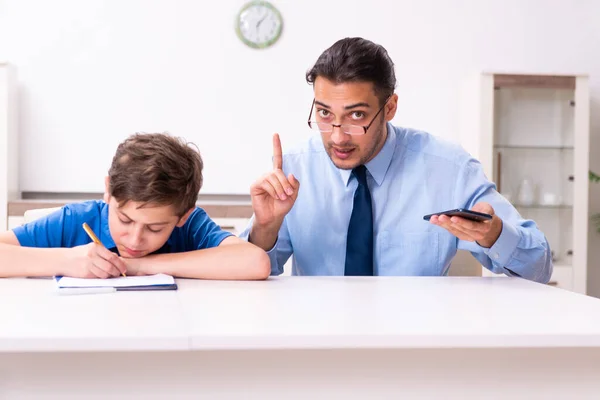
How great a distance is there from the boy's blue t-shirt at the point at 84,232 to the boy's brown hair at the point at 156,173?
0.16 metres

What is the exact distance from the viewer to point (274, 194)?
185cm

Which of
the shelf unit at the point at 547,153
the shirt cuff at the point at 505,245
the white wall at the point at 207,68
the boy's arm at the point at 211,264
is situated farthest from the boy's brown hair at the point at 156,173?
the shelf unit at the point at 547,153

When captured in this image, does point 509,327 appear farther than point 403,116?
No

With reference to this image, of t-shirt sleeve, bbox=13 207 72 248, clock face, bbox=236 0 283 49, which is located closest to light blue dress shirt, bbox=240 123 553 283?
t-shirt sleeve, bbox=13 207 72 248

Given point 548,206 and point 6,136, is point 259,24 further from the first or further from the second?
point 548,206

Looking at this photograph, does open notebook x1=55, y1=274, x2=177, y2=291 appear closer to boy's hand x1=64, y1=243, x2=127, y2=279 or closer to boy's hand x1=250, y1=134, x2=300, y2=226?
boy's hand x1=64, y1=243, x2=127, y2=279

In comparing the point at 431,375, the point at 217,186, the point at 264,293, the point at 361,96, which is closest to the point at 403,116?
the point at 217,186

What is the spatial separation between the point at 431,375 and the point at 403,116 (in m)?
3.39

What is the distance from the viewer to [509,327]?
1120 mm

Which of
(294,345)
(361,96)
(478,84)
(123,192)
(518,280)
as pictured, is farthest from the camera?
(478,84)

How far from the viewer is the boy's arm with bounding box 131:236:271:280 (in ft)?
5.36

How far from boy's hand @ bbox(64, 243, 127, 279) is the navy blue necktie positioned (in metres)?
0.70

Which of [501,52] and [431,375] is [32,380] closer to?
[431,375]

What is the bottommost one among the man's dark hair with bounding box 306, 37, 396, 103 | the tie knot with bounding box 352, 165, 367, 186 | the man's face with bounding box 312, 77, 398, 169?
the tie knot with bounding box 352, 165, 367, 186
